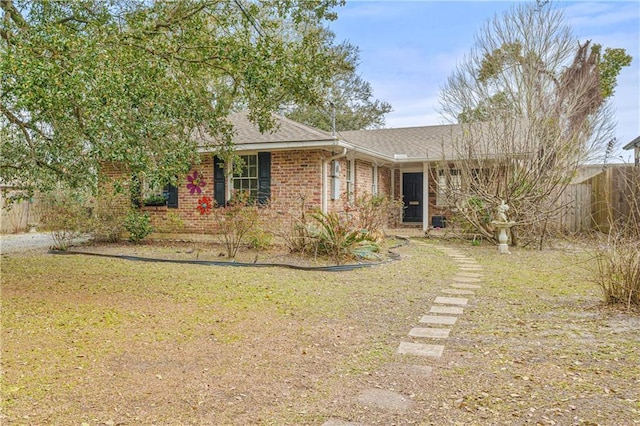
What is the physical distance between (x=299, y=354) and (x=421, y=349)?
1027mm

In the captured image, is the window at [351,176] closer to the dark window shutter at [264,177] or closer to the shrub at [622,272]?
the dark window shutter at [264,177]

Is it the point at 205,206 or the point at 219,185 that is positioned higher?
the point at 219,185

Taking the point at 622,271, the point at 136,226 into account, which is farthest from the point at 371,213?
the point at 136,226

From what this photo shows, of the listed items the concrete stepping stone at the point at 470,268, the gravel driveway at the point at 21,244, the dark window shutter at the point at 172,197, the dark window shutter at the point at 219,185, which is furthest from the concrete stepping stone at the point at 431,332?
the gravel driveway at the point at 21,244

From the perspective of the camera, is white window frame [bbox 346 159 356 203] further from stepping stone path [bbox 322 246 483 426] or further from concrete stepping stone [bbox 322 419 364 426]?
concrete stepping stone [bbox 322 419 364 426]

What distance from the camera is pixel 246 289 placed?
639 centimetres

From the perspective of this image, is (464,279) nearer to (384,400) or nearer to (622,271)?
(622,271)

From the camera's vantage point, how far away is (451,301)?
18.7ft

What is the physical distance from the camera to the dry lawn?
277 centimetres

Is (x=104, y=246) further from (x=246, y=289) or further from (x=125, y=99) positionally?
(x=125, y=99)

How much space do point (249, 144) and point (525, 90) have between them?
11.9 metres

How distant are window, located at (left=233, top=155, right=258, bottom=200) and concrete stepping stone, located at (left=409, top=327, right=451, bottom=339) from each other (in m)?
8.28

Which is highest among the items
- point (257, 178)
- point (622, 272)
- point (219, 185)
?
point (257, 178)

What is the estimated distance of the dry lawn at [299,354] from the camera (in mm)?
2770
